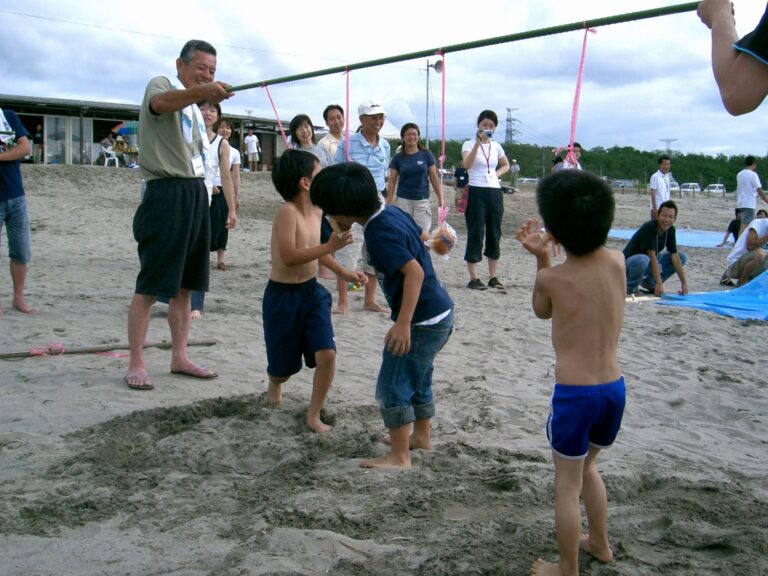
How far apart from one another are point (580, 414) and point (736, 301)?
6.90 meters

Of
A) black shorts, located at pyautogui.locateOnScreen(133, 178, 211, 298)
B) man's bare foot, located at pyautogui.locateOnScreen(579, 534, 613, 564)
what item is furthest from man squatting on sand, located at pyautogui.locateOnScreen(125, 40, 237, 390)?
man's bare foot, located at pyautogui.locateOnScreen(579, 534, 613, 564)

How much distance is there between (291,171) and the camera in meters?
4.06

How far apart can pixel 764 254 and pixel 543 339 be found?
5.06 m

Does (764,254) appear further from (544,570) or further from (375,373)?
(544,570)

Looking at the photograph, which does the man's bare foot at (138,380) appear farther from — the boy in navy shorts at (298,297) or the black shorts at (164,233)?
the boy in navy shorts at (298,297)

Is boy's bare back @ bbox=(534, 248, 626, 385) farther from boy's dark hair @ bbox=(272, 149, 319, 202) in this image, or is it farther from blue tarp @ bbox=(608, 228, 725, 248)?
blue tarp @ bbox=(608, 228, 725, 248)

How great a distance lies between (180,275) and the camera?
4523 millimetres

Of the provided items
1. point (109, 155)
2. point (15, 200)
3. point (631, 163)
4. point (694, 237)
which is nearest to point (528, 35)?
point (15, 200)

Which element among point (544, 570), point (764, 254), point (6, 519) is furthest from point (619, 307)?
point (764, 254)

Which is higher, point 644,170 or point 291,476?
point 644,170

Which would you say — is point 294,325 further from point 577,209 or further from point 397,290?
point 577,209

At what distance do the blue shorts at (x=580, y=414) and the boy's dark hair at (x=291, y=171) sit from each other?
85.2 inches

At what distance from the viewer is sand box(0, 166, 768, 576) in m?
2.62

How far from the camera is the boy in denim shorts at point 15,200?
6293mm
